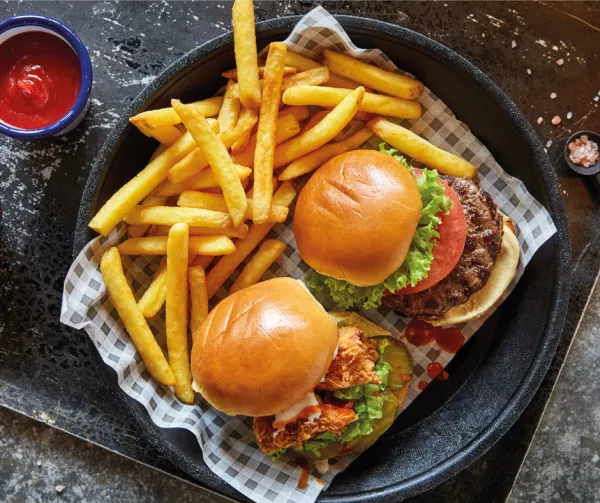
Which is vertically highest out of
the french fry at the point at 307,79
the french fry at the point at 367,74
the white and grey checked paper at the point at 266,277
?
the french fry at the point at 367,74

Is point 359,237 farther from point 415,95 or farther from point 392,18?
point 392,18

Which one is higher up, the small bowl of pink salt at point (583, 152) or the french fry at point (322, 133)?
the small bowl of pink salt at point (583, 152)

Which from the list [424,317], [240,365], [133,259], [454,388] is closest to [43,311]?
[133,259]

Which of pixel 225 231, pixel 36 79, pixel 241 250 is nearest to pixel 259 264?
pixel 241 250

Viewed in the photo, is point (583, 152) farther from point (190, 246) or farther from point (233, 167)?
point (190, 246)

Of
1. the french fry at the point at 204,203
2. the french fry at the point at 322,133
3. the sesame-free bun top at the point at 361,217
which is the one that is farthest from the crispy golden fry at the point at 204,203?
the french fry at the point at 322,133

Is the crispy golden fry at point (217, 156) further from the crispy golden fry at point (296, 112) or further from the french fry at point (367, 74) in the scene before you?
the french fry at point (367, 74)
